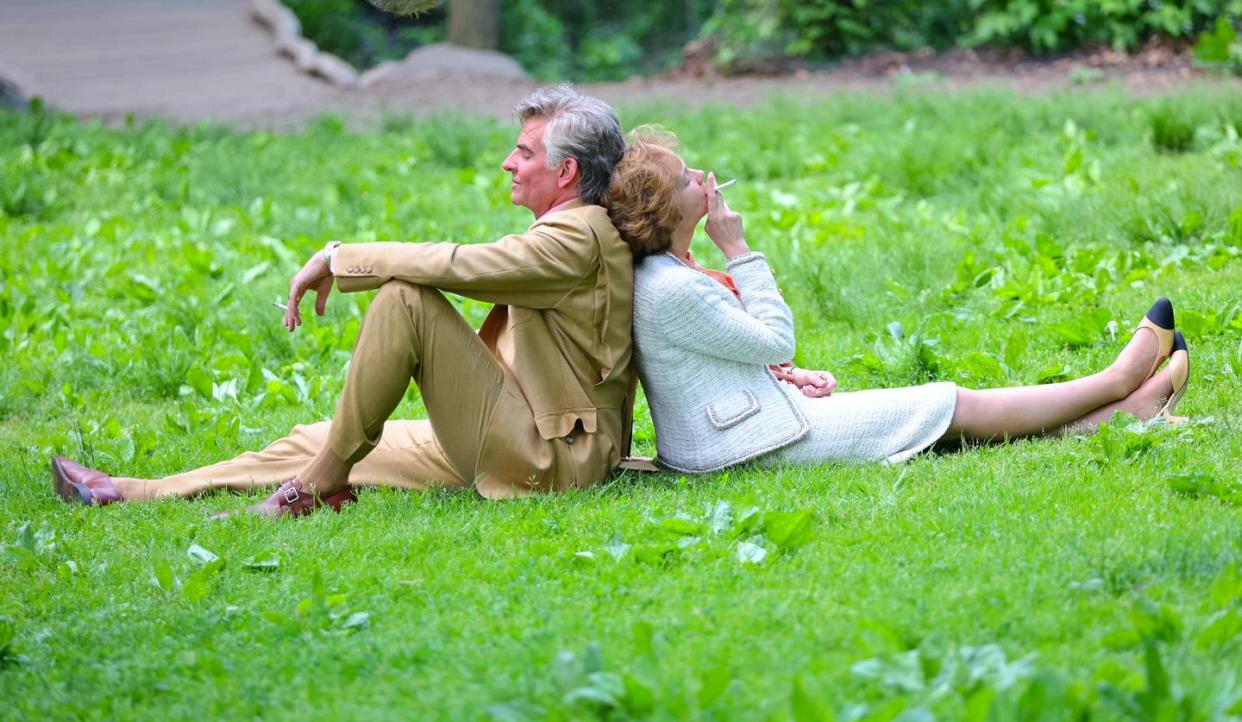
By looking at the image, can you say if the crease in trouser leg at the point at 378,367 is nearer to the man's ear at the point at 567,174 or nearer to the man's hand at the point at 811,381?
the man's ear at the point at 567,174

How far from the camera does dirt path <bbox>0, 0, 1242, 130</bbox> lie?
42.8ft

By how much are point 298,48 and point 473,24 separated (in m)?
2.21

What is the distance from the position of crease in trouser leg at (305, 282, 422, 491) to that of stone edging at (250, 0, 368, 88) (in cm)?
1142

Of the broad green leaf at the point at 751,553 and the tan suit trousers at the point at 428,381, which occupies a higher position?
the tan suit trousers at the point at 428,381

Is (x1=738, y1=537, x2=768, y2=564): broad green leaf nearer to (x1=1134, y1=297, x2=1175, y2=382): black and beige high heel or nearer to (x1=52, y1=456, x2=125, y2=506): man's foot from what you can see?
(x1=1134, y1=297, x2=1175, y2=382): black and beige high heel

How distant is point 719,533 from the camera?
3.72 m

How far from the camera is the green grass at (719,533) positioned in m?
2.87

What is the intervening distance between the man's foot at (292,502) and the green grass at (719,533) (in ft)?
0.37

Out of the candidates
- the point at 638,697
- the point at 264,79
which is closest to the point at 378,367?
the point at 638,697

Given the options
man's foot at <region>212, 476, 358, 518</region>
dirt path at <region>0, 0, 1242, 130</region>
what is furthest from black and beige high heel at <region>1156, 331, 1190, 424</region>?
dirt path at <region>0, 0, 1242, 130</region>

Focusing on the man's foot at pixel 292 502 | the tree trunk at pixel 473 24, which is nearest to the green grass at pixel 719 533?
the man's foot at pixel 292 502

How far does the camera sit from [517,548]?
3785 mm

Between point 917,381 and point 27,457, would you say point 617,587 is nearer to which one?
point 917,381

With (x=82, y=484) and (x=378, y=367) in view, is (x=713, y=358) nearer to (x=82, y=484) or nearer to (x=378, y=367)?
(x=378, y=367)
